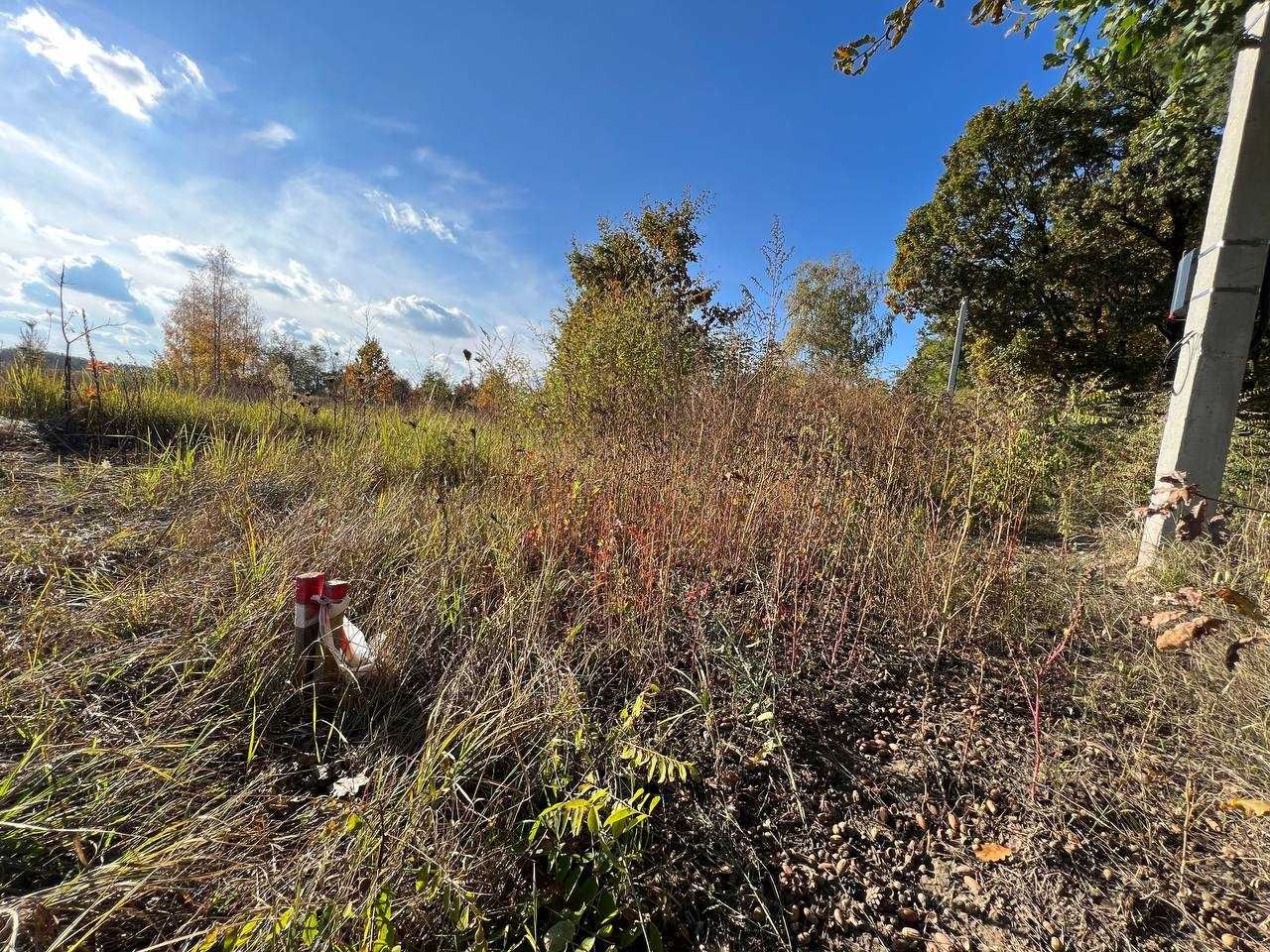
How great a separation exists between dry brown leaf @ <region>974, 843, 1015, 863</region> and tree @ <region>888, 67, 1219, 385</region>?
12.1m

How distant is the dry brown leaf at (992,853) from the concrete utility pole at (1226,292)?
218 centimetres

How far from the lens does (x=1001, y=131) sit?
34.9ft

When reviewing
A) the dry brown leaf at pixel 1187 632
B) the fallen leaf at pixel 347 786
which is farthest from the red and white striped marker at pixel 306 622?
the dry brown leaf at pixel 1187 632

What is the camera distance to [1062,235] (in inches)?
396

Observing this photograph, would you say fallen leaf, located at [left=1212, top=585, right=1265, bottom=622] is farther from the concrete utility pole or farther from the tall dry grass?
the concrete utility pole

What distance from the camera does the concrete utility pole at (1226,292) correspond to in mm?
2393

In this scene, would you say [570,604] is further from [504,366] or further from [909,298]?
[909,298]

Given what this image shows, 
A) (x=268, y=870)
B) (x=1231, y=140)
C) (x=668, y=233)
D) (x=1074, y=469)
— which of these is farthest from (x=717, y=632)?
(x=668, y=233)

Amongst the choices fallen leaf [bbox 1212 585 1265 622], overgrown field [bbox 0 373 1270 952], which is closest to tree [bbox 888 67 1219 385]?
overgrown field [bbox 0 373 1270 952]

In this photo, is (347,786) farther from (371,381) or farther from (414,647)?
(371,381)

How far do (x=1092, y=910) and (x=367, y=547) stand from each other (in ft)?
8.05

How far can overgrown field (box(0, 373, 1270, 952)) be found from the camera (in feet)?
3.22

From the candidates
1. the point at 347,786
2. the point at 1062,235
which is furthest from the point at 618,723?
the point at 1062,235

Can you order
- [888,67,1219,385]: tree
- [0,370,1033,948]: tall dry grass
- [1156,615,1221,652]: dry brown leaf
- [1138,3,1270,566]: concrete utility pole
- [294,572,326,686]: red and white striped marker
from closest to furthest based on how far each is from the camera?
[0,370,1033,948]: tall dry grass → [1156,615,1221,652]: dry brown leaf → [294,572,326,686]: red and white striped marker → [1138,3,1270,566]: concrete utility pole → [888,67,1219,385]: tree
